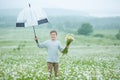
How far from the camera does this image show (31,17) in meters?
9.88

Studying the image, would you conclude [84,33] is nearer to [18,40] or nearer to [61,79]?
[18,40]

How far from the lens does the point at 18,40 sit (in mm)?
40812

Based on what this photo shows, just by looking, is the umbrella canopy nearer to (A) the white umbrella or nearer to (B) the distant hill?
(A) the white umbrella

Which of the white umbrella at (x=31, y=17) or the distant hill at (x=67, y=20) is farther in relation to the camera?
the distant hill at (x=67, y=20)

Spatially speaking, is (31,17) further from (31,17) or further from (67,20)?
(67,20)

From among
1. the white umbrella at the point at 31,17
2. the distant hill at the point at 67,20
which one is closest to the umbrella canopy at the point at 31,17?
the white umbrella at the point at 31,17

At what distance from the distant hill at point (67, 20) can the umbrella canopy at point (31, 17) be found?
25484mm

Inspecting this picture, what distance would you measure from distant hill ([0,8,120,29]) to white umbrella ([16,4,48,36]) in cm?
2548

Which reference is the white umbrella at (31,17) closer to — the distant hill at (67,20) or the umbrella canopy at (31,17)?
the umbrella canopy at (31,17)

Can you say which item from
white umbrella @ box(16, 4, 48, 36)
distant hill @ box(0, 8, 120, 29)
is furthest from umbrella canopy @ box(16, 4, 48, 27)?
distant hill @ box(0, 8, 120, 29)

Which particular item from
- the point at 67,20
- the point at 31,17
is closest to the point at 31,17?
the point at 31,17

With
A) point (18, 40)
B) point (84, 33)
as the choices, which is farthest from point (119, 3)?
point (84, 33)

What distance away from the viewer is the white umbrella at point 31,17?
9.72 metres

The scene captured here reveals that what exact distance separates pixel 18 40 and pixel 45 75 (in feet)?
102
